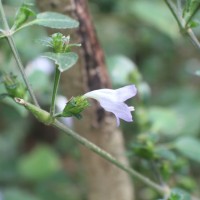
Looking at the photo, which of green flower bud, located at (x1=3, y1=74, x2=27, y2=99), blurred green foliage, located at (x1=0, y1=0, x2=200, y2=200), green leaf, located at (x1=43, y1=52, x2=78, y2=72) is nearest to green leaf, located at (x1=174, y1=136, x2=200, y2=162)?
blurred green foliage, located at (x1=0, y1=0, x2=200, y2=200)

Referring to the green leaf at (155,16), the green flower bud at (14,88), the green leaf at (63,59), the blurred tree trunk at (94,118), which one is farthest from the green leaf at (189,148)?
the green leaf at (155,16)

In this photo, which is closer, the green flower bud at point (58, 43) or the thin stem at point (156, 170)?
the green flower bud at point (58, 43)

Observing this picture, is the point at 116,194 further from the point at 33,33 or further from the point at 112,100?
the point at 33,33

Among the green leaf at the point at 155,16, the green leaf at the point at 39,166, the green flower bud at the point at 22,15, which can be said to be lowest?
the green leaf at the point at 39,166

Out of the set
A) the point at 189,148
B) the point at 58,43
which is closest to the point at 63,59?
the point at 58,43

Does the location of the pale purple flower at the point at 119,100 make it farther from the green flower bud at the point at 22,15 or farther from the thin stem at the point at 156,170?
the thin stem at the point at 156,170

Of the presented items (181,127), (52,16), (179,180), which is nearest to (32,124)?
(181,127)
